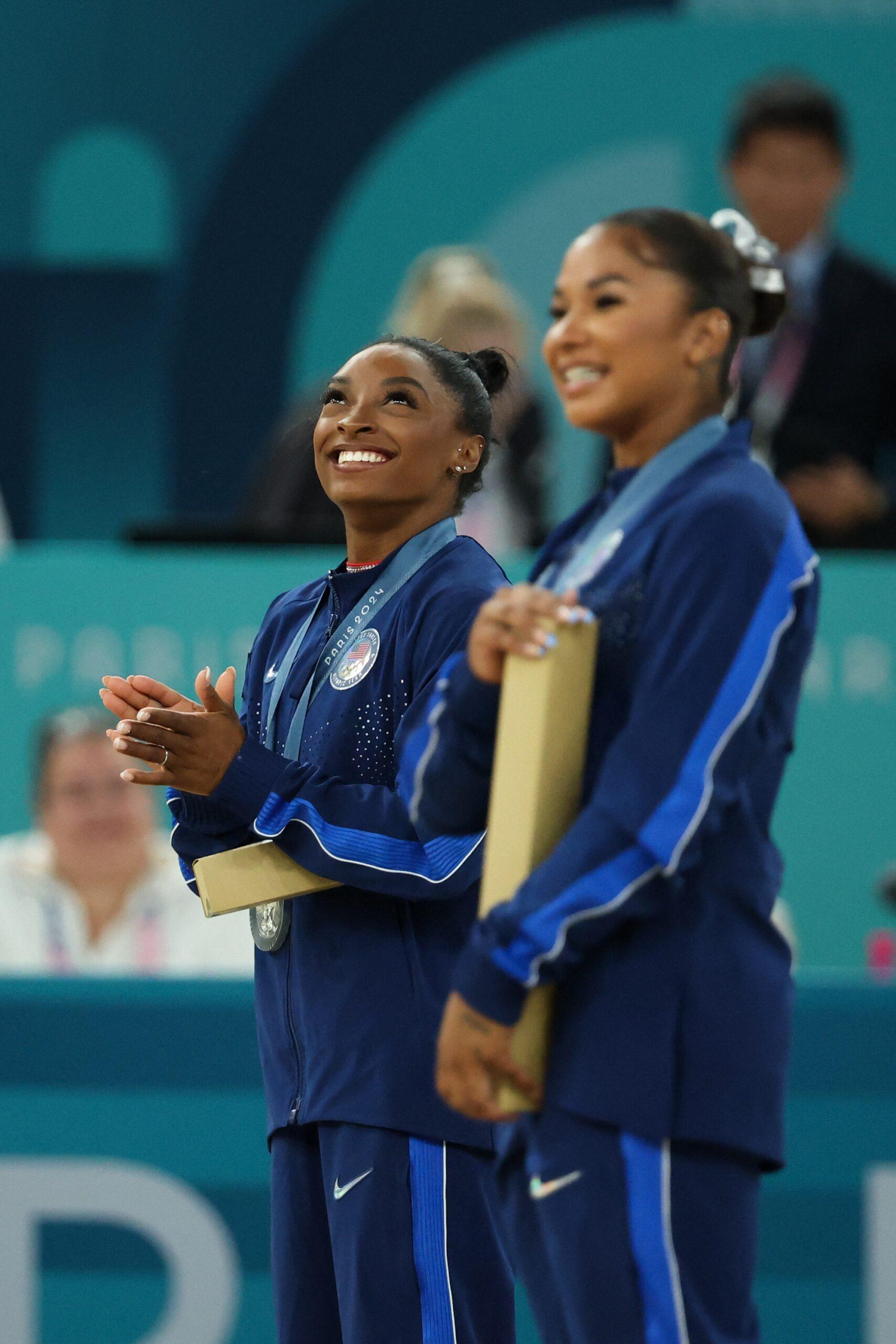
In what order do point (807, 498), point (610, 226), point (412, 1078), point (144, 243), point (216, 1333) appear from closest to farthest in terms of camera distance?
point (610, 226) < point (412, 1078) < point (216, 1333) < point (807, 498) < point (144, 243)

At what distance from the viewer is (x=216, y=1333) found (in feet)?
11.8

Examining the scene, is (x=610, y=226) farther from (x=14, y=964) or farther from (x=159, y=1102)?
(x=14, y=964)

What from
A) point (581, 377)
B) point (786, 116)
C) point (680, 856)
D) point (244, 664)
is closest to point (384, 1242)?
point (680, 856)

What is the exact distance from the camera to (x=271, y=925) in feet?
8.36

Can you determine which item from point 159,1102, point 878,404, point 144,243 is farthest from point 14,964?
point 144,243

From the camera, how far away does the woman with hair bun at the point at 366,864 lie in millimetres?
2369

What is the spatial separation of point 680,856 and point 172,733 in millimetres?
739

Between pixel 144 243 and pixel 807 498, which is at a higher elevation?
pixel 144 243

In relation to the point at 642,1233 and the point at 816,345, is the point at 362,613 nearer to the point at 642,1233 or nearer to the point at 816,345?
the point at 642,1233

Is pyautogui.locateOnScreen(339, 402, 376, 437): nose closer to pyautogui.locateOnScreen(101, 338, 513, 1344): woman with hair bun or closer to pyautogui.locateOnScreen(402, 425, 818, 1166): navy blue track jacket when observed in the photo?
pyautogui.locateOnScreen(101, 338, 513, 1344): woman with hair bun

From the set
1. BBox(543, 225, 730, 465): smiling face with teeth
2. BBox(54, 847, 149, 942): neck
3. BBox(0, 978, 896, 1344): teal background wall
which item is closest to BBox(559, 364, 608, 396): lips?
BBox(543, 225, 730, 465): smiling face with teeth

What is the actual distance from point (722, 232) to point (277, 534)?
2916 mm

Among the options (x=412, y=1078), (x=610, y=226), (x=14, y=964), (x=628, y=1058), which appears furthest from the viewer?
(x=14, y=964)

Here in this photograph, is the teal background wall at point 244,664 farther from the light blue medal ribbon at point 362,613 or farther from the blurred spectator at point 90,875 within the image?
the light blue medal ribbon at point 362,613
